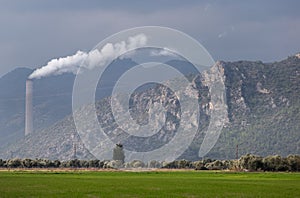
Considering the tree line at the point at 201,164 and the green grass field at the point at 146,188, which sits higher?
the tree line at the point at 201,164

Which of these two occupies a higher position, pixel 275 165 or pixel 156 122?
pixel 156 122

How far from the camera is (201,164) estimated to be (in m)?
142

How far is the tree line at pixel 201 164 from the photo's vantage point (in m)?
117

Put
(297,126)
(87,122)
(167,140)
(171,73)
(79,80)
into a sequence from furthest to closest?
Answer: 1. (297,126)
2. (167,140)
3. (87,122)
4. (171,73)
5. (79,80)

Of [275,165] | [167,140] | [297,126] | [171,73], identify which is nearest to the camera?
[171,73]

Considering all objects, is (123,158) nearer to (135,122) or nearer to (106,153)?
(106,153)

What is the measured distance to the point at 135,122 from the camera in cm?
14962

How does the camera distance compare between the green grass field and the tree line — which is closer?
the green grass field

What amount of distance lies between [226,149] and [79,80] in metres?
113

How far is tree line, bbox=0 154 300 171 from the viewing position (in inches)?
4604

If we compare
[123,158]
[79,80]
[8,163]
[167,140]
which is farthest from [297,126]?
[79,80]

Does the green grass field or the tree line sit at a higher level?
the tree line

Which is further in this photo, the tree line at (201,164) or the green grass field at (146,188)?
the tree line at (201,164)

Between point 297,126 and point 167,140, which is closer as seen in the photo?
point 167,140
